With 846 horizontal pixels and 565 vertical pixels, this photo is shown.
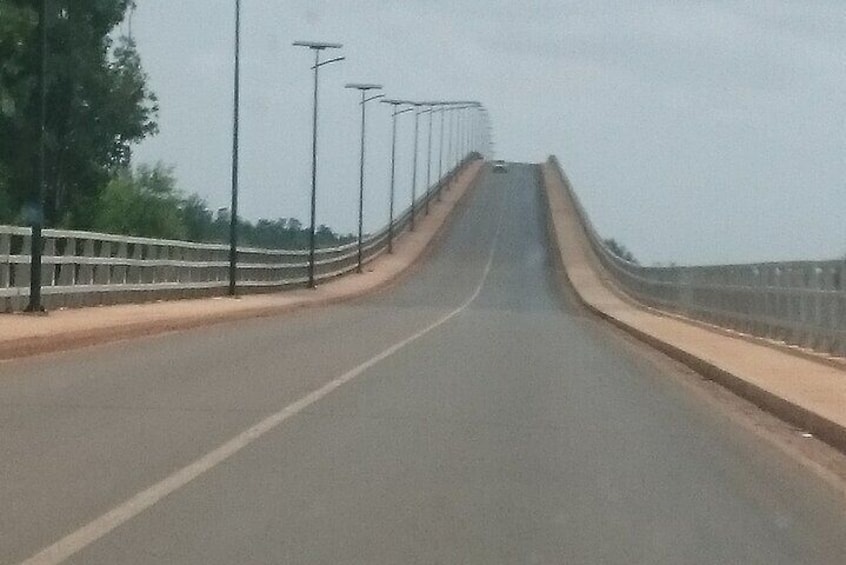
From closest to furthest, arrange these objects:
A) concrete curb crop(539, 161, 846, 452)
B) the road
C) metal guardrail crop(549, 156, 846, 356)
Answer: the road, concrete curb crop(539, 161, 846, 452), metal guardrail crop(549, 156, 846, 356)

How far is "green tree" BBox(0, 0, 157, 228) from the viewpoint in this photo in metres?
63.2

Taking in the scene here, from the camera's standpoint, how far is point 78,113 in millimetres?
66938

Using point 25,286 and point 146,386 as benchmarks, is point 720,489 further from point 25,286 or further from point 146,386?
point 25,286

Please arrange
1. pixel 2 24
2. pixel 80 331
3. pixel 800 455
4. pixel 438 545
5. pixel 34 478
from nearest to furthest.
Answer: pixel 438 545 → pixel 34 478 → pixel 800 455 → pixel 80 331 → pixel 2 24

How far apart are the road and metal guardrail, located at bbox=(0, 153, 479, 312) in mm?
5308

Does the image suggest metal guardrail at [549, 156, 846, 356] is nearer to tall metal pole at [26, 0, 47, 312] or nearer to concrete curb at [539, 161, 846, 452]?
concrete curb at [539, 161, 846, 452]

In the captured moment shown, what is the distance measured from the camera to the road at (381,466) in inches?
373

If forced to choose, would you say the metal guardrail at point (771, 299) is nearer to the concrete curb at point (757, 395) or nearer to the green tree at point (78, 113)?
the concrete curb at point (757, 395)

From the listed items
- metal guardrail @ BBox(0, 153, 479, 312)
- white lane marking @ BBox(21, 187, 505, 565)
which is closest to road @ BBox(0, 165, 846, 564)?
white lane marking @ BBox(21, 187, 505, 565)

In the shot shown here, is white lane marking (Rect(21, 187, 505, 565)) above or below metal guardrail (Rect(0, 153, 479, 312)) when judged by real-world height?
below

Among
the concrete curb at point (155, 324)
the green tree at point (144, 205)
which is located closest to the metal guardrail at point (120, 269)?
the concrete curb at point (155, 324)

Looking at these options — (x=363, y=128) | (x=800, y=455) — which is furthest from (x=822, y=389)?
(x=363, y=128)

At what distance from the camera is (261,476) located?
11.9 m

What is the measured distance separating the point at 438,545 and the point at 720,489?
10.8ft
